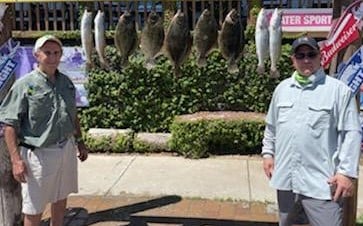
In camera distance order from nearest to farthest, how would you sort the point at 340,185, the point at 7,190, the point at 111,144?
the point at 340,185
the point at 7,190
the point at 111,144

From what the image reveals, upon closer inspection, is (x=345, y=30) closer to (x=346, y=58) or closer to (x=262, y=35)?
(x=346, y=58)

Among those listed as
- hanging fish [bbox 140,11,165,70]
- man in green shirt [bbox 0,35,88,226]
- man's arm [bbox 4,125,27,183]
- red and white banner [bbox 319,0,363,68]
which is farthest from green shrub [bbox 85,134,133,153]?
red and white banner [bbox 319,0,363,68]

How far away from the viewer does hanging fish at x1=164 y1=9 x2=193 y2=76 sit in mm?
4512

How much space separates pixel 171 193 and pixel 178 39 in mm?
2488

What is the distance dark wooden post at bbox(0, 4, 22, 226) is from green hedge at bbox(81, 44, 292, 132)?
12.0ft

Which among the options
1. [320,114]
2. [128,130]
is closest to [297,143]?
[320,114]

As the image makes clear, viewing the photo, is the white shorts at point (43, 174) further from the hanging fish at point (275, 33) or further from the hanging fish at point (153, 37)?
the hanging fish at point (275, 33)

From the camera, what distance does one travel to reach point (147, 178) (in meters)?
7.21

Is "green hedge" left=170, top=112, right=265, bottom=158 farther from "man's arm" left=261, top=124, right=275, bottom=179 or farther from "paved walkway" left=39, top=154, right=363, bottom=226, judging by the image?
"man's arm" left=261, top=124, right=275, bottom=179

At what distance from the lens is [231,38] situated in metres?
4.46

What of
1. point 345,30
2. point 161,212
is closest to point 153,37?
point 345,30

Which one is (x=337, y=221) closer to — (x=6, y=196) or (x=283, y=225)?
(x=283, y=225)

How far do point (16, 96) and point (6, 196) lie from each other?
121 centimetres

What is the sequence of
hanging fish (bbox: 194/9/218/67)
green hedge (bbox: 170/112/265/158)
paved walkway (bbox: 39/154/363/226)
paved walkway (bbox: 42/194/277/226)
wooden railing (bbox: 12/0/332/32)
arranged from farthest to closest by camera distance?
wooden railing (bbox: 12/0/332/32) → green hedge (bbox: 170/112/265/158) → paved walkway (bbox: 39/154/363/226) → paved walkway (bbox: 42/194/277/226) → hanging fish (bbox: 194/9/218/67)
